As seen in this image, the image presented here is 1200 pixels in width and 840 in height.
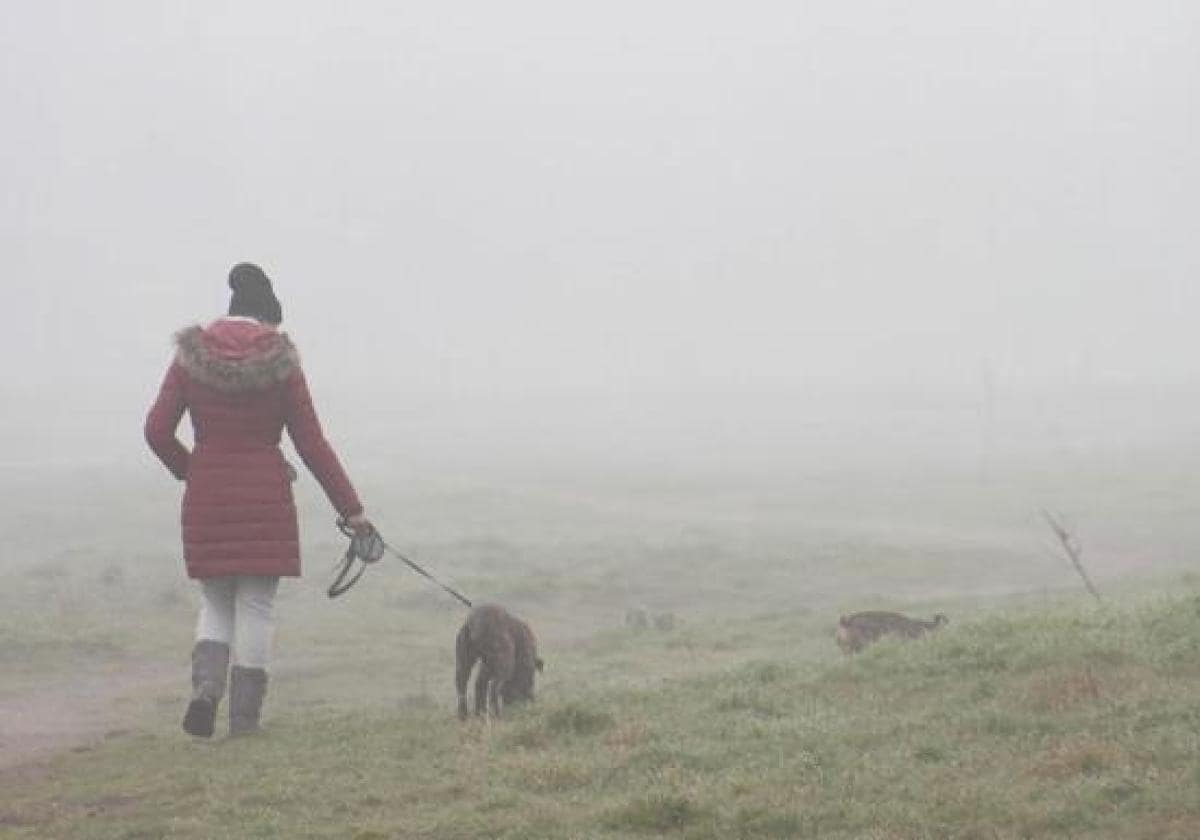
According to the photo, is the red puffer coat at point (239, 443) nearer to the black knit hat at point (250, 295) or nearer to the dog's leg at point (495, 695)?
the black knit hat at point (250, 295)

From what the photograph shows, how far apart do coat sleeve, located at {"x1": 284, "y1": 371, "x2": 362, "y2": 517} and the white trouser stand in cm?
76

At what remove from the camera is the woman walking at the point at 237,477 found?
11570 mm

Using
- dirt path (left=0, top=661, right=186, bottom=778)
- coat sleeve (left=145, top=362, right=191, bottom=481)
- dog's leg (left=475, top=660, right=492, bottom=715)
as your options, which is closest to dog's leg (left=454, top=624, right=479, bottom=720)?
dog's leg (left=475, top=660, right=492, bottom=715)

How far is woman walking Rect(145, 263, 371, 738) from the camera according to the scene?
38.0ft

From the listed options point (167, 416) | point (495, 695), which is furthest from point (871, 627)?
point (167, 416)

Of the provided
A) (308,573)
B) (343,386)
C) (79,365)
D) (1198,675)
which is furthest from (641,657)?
(79,365)

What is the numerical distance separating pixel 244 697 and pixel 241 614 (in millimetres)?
673

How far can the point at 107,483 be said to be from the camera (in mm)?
62344

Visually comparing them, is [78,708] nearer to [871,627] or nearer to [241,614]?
[241,614]

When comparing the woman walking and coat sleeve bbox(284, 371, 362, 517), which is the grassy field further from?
coat sleeve bbox(284, 371, 362, 517)

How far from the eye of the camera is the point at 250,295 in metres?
12.0

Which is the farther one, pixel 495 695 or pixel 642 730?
pixel 495 695

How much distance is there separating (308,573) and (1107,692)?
85.5ft

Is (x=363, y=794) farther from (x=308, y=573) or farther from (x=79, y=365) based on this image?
(x=79, y=365)
